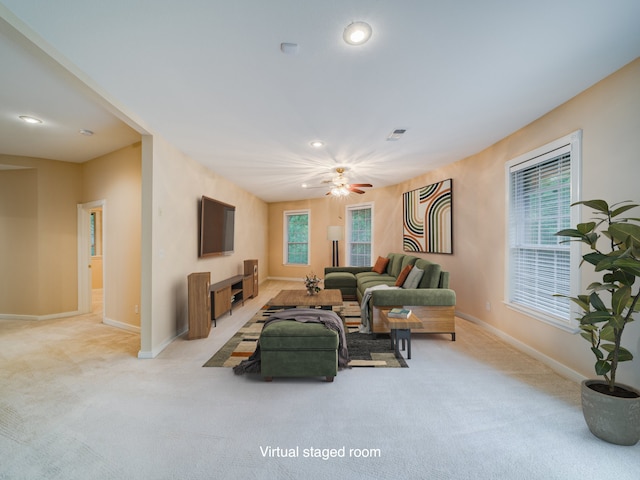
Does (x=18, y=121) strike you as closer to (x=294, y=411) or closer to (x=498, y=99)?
(x=294, y=411)

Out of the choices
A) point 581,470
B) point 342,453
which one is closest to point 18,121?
point 342,453

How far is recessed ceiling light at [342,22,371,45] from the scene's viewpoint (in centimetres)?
176

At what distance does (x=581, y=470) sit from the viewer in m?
1.68

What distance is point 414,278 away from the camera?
430 centimetres

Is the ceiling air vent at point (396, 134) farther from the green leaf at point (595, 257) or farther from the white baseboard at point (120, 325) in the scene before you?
the white baseboard at point (120, 325)

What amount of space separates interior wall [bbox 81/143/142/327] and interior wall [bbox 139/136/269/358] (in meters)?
0.63

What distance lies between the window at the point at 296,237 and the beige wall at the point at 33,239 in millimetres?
5458

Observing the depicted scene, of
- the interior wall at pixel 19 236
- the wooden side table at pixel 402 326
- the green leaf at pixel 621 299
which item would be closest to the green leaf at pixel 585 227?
the green leaf at pixel 621 299

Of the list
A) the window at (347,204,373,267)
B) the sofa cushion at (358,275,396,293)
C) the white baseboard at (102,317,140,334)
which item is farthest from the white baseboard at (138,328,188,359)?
the window at (347,204,373,267)

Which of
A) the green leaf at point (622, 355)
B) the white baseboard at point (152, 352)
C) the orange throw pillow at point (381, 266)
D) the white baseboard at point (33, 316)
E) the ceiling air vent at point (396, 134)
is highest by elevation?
the ceiling air vent at point (396, 134)

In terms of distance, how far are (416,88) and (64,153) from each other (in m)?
5.21

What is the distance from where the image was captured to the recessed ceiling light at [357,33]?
5.79 ft

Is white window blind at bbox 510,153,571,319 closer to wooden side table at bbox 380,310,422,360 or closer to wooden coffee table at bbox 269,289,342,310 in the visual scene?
wooden side table at bbox 380,310,422,360

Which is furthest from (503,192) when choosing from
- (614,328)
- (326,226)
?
(326,226)
